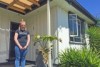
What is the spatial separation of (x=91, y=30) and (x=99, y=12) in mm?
4718

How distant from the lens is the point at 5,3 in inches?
453

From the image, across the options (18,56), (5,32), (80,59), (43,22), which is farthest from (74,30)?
(18,56)

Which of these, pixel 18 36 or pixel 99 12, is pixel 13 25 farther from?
pixel 99 12

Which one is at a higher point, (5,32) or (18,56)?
(5,32)

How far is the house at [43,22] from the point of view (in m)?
12.0

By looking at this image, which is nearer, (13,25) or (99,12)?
(13,25)

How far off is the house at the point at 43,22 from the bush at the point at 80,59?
1.98 meters

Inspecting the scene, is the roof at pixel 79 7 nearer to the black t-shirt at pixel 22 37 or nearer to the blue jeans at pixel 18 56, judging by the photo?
the black t-shirt at pixel 22 37

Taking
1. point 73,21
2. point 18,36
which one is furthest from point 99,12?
point 18,36

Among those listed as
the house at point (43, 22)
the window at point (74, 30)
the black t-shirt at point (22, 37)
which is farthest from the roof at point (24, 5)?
the black t-shirt at point (22, 37)

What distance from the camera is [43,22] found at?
42.6 ft

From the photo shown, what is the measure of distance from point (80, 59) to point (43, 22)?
441 centimetres

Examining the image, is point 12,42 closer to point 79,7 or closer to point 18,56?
→ point 79,7

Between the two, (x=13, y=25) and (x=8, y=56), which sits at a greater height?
(x=13, y=25)
